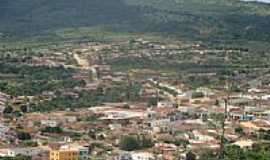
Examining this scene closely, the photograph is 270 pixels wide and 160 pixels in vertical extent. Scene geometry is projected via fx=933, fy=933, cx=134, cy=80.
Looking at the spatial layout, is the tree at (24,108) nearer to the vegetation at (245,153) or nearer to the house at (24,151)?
the house at (24,151)

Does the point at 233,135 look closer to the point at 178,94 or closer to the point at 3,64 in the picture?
the point at 178,94

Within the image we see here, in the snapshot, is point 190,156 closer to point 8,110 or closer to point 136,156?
point 136,156

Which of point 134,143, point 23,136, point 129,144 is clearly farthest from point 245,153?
point 23,136

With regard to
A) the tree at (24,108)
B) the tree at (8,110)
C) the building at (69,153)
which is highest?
the building at (69,153)

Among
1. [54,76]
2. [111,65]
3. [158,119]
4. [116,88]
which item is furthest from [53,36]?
[158,119]

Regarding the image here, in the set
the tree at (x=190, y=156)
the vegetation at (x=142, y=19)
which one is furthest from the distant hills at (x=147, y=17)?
the tree at (x=190, y=156)
